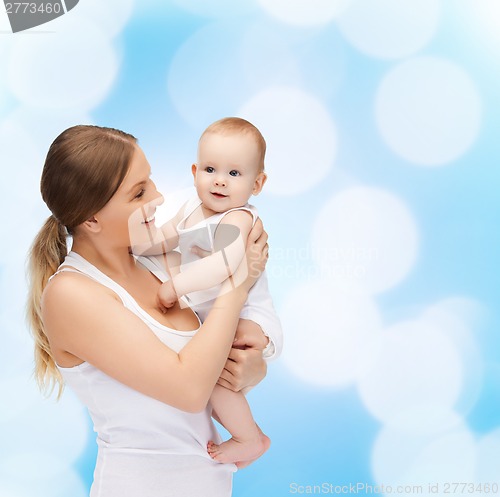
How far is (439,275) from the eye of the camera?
11.8ft

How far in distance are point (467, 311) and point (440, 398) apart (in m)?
0.43

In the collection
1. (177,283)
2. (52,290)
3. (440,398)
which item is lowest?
(440,398)

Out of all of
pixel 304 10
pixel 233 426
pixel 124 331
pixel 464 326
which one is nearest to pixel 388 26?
pixel 304 10

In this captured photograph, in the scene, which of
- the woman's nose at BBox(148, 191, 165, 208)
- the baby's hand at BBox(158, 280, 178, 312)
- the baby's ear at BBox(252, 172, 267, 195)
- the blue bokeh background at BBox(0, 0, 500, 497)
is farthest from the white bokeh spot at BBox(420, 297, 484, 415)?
the woman's nose at BBox(148, 191, 165, 208)

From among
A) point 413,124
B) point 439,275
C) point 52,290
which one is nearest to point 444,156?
point 413,124

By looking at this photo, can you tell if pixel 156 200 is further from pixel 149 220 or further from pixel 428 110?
pixel 428 110

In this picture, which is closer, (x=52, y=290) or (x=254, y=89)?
(x=52, y=290)

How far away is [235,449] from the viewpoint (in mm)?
1854

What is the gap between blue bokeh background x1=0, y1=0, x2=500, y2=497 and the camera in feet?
11.3

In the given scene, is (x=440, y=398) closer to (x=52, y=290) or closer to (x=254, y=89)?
(x=254, y=89)

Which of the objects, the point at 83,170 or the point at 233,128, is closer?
the point at 83,170

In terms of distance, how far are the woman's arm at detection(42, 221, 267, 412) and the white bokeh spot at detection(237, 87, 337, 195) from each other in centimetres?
193

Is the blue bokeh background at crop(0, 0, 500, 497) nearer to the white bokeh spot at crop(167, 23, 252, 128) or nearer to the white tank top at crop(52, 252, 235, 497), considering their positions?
the white bokeh spot at crop(167, 23, 252, 128)

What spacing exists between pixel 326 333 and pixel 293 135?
945mm
